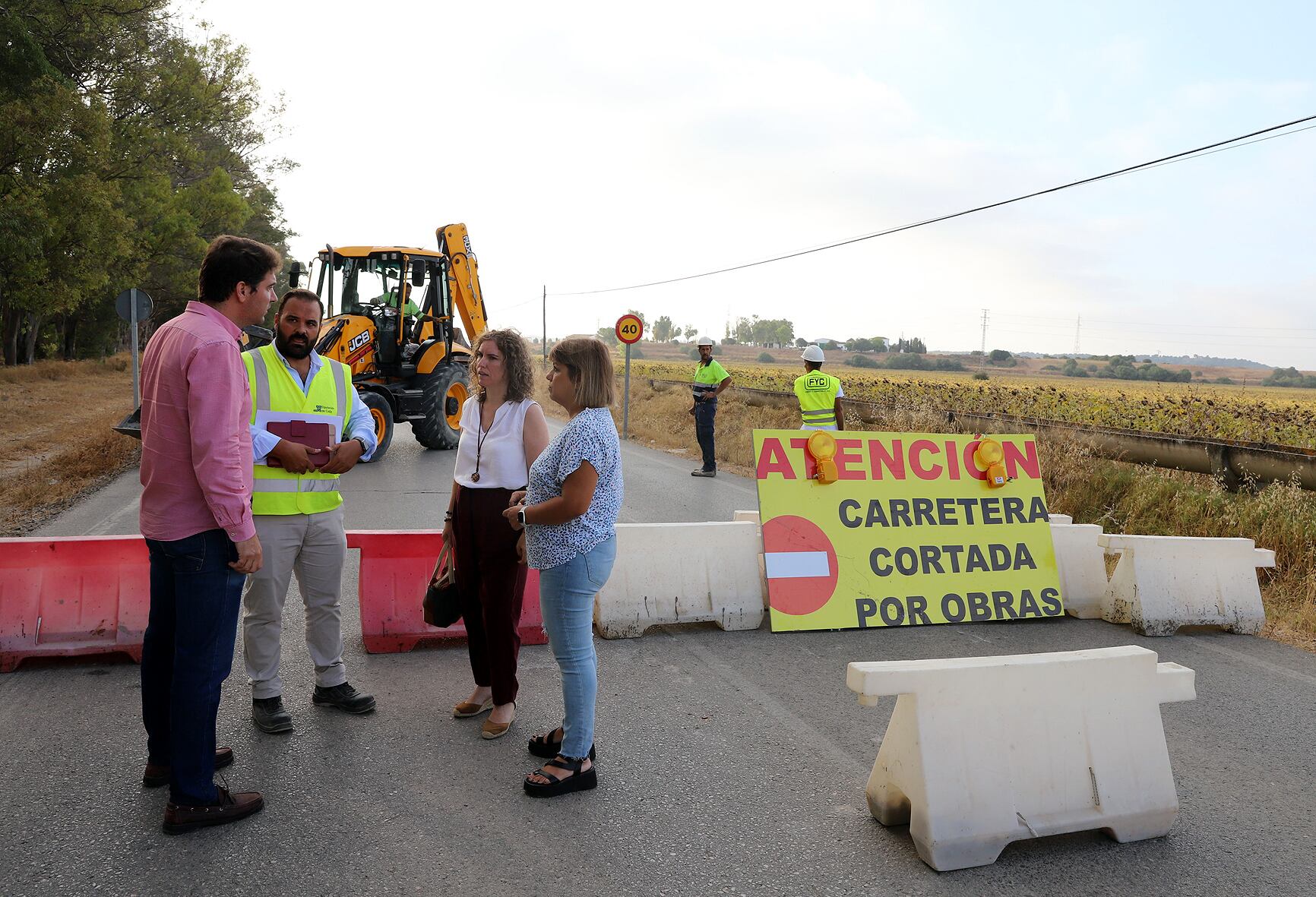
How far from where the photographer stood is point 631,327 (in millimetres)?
20625

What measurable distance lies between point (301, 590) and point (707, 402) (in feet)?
33.0

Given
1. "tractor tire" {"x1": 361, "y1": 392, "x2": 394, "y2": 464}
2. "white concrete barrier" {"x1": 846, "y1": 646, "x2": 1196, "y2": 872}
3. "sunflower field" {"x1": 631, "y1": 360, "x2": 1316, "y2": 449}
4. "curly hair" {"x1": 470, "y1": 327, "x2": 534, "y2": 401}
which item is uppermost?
"curly hair" {"x1": 470, "y1": 327, "x2": 534, "y2": 401}

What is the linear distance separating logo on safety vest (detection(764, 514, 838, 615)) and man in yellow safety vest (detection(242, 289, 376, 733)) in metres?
2.75

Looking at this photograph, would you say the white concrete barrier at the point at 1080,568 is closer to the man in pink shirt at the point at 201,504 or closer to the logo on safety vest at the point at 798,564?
the logo on safety vest at the point at 798,564

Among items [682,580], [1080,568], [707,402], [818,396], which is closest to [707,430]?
[707,402]

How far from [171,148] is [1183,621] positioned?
34220 mm

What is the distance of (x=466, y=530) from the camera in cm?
433

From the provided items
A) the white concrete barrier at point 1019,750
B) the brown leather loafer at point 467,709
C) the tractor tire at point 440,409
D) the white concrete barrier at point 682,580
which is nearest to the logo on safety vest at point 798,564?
the white concrete barrier at point 682,580

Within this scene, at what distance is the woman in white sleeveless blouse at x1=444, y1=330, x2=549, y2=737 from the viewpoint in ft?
13.9

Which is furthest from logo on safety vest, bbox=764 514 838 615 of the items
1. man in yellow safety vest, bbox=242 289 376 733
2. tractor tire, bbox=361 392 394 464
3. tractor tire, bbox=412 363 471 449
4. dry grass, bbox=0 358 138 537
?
tractor tire, bbox=412 363 471 449

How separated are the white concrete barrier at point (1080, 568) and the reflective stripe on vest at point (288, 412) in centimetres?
505

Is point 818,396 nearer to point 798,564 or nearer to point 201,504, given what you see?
point 798,564

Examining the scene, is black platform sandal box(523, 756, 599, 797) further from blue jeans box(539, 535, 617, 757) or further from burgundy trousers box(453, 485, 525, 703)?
burgundy trousers box(453, 485, 525, 703)

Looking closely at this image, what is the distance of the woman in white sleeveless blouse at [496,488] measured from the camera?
4242 millimetres
